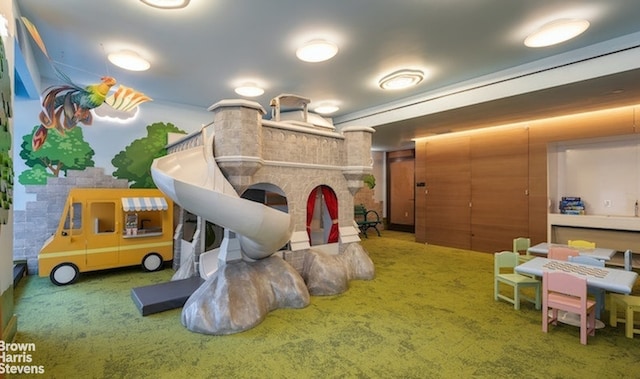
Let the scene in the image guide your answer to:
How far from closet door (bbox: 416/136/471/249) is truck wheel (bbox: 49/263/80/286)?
8.43 meters

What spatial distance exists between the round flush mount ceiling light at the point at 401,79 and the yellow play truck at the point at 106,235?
5046 millimetres

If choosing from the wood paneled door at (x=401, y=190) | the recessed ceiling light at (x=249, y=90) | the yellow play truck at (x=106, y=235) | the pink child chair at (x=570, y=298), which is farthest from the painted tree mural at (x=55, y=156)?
the wood paneled door at (x=401, y=190)

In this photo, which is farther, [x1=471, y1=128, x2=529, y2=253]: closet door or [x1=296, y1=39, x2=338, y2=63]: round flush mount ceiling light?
[x1=471, y1=128, x2=529, y2=253]: closet door

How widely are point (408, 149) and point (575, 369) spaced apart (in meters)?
9.47

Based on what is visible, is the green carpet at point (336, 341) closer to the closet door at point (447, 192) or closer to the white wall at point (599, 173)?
the closet door at point (447, 192)

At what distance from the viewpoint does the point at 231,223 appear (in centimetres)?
312

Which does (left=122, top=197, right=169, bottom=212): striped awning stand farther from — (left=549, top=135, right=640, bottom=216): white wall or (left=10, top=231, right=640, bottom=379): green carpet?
(left=549, top=135, right=640, bottom=216): white wall

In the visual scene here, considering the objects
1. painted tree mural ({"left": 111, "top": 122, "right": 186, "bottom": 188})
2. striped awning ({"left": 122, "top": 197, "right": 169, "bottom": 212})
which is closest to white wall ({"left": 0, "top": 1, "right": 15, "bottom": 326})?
striped awning ({"left": 122, "top": 197, "right": 169, "bottom": 212})

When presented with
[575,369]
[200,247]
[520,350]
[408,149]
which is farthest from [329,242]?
[408,149]

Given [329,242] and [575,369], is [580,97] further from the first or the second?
[329,242]

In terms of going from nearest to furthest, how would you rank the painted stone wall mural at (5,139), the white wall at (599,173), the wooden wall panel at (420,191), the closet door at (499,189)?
the painted stone wall mural at (5,139), the white wall at (599,173), the closet door at (499,189), the wooden wall panel at (420,191)

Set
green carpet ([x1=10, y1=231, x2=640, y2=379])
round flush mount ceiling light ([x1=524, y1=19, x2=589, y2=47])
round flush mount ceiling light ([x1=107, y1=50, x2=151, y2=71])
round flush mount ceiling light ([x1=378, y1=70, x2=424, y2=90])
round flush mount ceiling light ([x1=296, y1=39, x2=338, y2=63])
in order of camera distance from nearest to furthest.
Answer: green carpet ([x1=10, y1=231, x2=640, y2=379]) < round flush mount ceiling light ([x1=524, y1=19, x2=589, y2=47]) < round flush mount ceiling light ([x1=296, y1=39, x2=338, y2=63]) < round flush mount ceiling light ([x1=107, y1=50, x2=151, y2=71]) < round flush mount ceiling light ([x1=378, y1=70, x2=424, y2=90])

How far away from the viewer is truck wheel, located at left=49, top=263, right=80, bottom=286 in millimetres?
4702

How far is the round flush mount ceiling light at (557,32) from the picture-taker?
3.47 m
